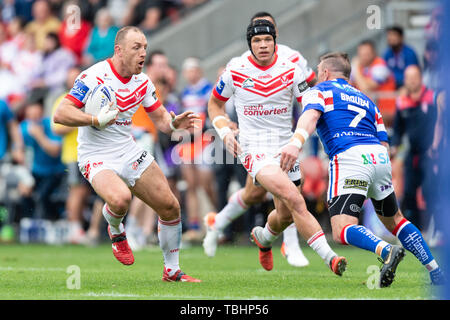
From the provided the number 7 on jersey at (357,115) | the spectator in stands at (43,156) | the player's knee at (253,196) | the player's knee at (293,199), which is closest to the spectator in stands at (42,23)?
the spectator in stands at (43,156)

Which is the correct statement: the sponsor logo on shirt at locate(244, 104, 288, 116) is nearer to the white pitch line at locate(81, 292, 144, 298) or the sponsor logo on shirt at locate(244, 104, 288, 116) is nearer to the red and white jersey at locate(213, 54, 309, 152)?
the red and white jersey at locate(213, 54, 309, 152)

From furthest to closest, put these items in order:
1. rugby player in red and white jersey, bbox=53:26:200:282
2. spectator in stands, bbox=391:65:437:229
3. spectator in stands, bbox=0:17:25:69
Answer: spectator in stands, bbox=0:17:25:69 < spectator in stands, bbox=391:65:437:229 < rugby player in red and white jersey, bbox=53:26:200:282

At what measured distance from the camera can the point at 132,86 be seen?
30.1 ft

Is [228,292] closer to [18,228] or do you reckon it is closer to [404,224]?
[404,224]

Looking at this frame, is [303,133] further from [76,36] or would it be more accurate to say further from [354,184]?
[76,36]

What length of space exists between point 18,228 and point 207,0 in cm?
614

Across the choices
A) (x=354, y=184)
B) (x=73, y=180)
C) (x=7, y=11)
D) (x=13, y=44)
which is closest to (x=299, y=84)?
(x=354, y=184)

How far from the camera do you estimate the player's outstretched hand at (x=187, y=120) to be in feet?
30.1

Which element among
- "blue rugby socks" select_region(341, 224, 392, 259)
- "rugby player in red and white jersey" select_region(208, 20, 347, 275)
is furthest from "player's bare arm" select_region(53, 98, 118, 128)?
"blue rugby socks" select_region(341, 224, 392, 259)

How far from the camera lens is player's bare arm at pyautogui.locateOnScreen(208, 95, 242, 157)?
9.27m

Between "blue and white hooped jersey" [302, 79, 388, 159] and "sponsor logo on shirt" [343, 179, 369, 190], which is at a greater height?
"blue and white hooped jersey" [302, 79, 388, 159]

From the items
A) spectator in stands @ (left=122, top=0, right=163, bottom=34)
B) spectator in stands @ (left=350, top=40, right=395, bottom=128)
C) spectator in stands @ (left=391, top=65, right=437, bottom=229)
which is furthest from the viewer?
spectator in stands @ (left=122, top=0, right=163, bottom=34)

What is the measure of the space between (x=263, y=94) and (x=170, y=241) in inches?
76.3

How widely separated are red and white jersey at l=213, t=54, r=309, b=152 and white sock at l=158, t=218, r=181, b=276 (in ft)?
4.32
